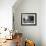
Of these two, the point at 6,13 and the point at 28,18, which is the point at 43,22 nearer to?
the point at 28,18

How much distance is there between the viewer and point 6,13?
440cm

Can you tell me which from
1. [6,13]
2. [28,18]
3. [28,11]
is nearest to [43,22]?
[28,18]

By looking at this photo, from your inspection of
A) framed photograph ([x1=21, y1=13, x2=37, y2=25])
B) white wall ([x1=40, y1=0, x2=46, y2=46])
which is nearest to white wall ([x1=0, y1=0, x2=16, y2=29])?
framed photograph ([x1=21, y1=13, x2=37, y2=25])

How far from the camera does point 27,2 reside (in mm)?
5445

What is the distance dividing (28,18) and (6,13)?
1.33m

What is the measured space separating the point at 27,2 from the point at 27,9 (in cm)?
33

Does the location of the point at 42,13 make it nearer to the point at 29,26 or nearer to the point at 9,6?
the point at 29,26

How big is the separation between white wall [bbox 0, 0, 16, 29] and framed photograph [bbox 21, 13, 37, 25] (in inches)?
42.6

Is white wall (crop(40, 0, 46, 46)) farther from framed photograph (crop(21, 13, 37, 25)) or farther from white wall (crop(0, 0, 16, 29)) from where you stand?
white wall (crop(0, 0, 16, 29))

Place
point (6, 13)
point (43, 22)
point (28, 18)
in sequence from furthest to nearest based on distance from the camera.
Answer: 1. point (28, 18)
2. point (43, 22)
3. point (6, 13)

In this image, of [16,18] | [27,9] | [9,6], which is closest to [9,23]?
[9,6]

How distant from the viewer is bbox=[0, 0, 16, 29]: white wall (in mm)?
4352

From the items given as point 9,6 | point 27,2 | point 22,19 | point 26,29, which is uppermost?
point 27,2

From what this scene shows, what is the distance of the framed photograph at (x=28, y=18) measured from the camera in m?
Result: 5.38
